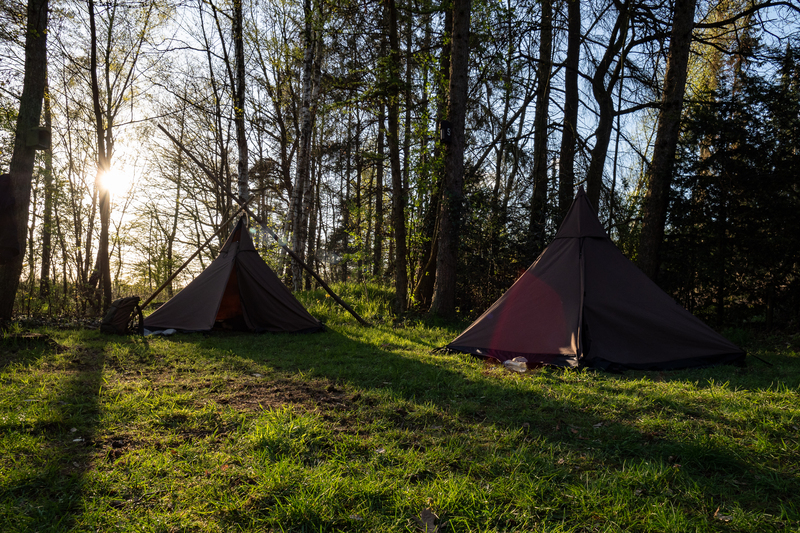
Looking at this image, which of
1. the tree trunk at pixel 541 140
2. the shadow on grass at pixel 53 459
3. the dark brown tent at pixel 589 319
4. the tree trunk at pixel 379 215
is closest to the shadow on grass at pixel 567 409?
the dark brown tent at pixel 589 319

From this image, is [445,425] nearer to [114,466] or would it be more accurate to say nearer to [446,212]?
[114,466]

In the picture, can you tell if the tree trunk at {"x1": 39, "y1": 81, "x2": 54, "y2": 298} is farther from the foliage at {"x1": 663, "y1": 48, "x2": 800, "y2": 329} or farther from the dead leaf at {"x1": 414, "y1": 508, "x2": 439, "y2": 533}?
the foliage at {"x1": 663, "y1": 48, "x2": 800, "y2": 329}

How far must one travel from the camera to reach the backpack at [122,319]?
6285 millimetres

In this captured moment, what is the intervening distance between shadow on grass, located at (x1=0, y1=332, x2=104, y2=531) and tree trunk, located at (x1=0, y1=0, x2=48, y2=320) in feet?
11.5

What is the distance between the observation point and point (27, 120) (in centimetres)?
602

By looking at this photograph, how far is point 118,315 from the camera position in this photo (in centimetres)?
632

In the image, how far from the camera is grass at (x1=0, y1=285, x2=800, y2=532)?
2.01 m

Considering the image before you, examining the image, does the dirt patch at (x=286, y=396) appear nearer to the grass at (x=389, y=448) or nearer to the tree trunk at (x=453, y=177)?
the grass at (x=389, y=448)

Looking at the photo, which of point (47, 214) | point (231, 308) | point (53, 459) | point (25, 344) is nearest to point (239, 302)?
point (231, 308)

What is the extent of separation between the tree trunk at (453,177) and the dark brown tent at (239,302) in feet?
8.48

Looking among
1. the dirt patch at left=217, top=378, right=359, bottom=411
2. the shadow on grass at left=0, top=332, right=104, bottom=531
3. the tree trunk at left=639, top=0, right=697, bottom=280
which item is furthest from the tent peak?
the shadow on grass at left=0, top=332, right=104, bottom=531

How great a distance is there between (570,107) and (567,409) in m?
8.39

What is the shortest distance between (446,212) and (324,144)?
316 inches

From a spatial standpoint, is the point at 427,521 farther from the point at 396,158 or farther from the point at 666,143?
the point at 666,143
